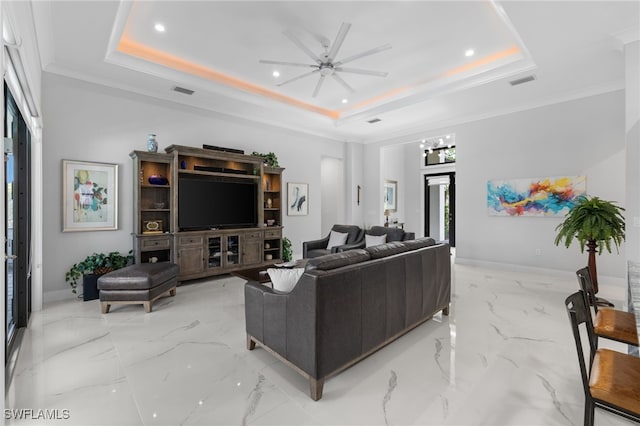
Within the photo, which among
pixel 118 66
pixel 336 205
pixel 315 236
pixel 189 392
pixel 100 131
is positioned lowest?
pixel 189 392

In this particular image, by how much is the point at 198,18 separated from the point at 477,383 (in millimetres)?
4279

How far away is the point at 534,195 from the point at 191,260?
235 inches

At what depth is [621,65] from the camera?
4000mm

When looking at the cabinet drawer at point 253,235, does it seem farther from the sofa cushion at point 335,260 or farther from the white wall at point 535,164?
the white wall at point 535,164

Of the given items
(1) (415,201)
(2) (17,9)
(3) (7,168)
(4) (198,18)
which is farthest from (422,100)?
(3) (7,168)

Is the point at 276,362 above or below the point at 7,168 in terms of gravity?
below

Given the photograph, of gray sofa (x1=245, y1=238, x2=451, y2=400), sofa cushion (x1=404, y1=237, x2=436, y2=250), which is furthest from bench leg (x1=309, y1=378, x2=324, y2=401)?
sofa cushion (x1=404, y1=237, x2=436, y2=250)

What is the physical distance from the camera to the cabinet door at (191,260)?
4629 millimetres

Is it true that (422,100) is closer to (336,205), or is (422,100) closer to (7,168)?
(336,205)

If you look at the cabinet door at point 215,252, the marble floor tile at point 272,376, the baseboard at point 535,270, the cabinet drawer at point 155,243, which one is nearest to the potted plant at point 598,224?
→ the baseboard at point 535,270

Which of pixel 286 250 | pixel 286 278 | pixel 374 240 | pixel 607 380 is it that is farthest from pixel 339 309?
pixel 286 250

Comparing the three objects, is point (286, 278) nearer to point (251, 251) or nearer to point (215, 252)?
point (215, 252)

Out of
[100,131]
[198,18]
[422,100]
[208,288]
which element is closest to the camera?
[198,18]

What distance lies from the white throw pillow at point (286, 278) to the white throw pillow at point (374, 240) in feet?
10.4
